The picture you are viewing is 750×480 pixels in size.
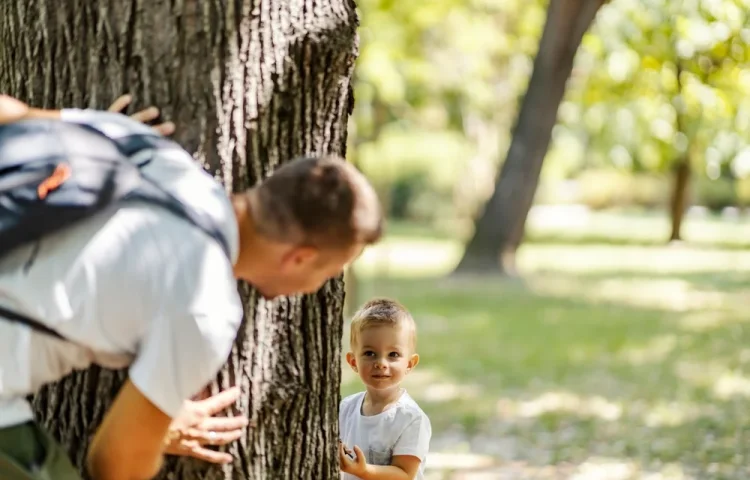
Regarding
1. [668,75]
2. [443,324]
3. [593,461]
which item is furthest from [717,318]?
[593,461]

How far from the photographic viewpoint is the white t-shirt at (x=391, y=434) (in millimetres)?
3369

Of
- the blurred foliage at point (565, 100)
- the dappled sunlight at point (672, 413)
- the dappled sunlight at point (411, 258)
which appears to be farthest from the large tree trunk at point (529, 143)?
the dappled sunlight at point (672, 413)

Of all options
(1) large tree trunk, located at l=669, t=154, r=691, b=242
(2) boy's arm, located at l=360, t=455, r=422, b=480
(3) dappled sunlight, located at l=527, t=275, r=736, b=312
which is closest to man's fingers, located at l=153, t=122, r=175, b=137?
(2) boy's arm, located at l=360, t=455, r=422, b=480

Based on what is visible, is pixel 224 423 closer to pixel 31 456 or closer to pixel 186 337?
pixel 31 456

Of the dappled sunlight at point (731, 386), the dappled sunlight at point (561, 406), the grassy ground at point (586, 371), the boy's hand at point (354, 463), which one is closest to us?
the boy's hand at point (354, 463)

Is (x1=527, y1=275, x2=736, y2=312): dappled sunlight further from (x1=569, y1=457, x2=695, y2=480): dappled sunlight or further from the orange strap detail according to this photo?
the orange strap detail

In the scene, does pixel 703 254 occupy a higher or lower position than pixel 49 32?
lower

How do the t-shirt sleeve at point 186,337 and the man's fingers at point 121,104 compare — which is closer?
the t-shirt sleeve at point 186,337

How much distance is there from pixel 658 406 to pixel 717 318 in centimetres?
566

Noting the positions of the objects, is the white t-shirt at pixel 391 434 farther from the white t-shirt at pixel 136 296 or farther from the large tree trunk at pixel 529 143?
the large tree trunk at pixel 529 143

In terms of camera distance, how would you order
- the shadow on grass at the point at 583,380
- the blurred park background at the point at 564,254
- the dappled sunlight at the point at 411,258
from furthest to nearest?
the dappled sunlight at the point at 411,258 → the blurred park background at the point at 564,254 → the shadow on grass at the point at 583,380

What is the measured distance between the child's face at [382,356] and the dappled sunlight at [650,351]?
766 cm

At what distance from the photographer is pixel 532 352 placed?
1157 centimetres

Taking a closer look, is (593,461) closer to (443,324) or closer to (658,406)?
(658,406)
